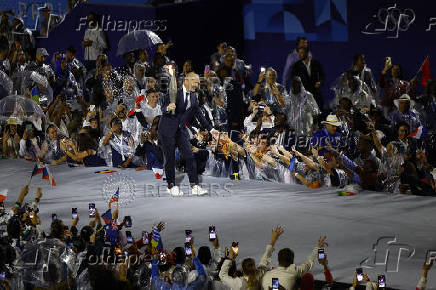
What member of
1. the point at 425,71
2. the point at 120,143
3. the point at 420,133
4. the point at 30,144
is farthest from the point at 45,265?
the point at 30,144

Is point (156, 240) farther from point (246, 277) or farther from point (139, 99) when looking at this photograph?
point (139, 99)

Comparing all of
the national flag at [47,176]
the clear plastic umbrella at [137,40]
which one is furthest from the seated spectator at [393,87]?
the national flag at [47,176]

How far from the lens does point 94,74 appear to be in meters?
16.1

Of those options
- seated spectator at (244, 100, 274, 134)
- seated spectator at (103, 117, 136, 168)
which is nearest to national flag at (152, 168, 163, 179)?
seated spectator at (103, 117, 136, 168)

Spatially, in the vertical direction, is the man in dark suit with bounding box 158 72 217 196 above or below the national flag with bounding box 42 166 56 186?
above

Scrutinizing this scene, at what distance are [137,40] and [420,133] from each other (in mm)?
5759

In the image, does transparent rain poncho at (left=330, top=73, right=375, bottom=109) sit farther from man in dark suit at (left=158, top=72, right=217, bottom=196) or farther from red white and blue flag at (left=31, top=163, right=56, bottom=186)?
red white and blue flag at (left=31, top=163, right=56, bottom=186)

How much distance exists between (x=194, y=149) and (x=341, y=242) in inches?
156

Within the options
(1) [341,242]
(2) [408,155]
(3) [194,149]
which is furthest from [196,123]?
(1) [341,242]

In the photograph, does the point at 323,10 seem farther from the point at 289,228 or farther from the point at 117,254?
the point at 117,254

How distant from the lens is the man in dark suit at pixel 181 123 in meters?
11.2

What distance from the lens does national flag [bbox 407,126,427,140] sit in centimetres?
1115

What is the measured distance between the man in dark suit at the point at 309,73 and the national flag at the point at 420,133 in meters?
2.17

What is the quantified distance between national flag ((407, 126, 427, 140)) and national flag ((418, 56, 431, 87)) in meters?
1.23
